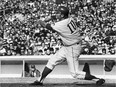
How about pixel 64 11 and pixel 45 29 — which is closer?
pixel 64 11

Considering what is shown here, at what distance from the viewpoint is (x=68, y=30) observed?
7.83 m

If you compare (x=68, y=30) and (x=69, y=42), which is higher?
(x=68, y=30)

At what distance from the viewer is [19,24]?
18.1m

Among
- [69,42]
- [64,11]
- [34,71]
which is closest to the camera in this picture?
[64,11]

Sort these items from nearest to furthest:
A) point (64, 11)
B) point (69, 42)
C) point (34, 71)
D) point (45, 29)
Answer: point (64, 11) → point (69, 42) → point (34, 71) → point (45, 29)

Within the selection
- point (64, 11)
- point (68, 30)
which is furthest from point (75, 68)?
point (64, 11)

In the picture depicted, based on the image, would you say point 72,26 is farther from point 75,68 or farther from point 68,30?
point 75,68

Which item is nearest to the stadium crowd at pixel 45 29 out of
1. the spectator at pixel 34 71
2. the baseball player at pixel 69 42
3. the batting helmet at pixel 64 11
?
the spectator at pixel 34 71

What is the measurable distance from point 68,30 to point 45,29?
8753mm

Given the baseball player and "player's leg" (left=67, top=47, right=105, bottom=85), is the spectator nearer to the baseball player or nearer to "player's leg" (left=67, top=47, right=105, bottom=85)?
the baseball player

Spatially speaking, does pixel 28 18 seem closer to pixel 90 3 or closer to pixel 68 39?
pixel 90 3

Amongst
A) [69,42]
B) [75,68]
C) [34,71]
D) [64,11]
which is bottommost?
[34,71]

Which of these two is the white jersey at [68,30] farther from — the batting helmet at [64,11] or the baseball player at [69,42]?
the batting helmet at [64,11]

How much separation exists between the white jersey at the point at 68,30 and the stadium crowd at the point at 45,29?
13.2 feet
